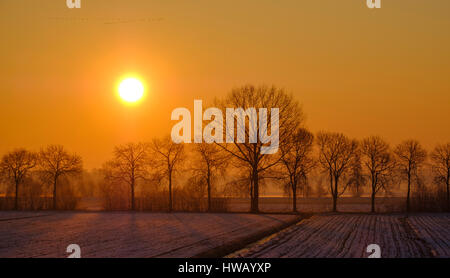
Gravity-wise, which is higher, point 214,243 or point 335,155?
point 335,155

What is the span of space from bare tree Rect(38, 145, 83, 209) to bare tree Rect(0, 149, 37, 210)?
3.95 meters

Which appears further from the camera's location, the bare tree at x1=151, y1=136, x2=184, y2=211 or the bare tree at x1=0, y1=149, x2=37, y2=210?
the bare tree at x1=0, y1=149, x2=37, y2=210

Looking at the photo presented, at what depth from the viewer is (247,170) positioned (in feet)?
192

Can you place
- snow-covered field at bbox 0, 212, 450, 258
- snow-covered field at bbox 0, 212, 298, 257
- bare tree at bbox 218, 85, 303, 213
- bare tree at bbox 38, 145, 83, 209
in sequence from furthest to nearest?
1. bare tree at bbox 38, 145, 83, 209
2. bare tree at bbox 218, 85, 303, 213
3. snow-covered field at bbox 0, 212, 298, 257
4. snow-covered field at bbox 0, 212, 450, 258

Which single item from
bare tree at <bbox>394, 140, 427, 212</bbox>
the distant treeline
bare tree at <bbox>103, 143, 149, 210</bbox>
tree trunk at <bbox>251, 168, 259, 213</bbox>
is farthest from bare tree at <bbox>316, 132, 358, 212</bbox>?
bare tree at <bbox>103, 143, 149, 210</bbox>

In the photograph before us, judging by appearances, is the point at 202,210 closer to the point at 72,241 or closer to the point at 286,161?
the point at 286,161

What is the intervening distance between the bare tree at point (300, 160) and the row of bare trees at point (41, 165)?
38.6m

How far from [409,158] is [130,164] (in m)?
45.2

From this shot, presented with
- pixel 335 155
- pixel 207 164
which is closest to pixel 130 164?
pixel 207 164

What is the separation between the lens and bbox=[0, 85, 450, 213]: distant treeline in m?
56.2

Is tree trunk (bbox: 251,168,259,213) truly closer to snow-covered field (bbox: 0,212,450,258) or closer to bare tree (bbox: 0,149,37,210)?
snow-covered field (bbox: 0,212,450,258)

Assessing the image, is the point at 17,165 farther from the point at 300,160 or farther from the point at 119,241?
the point at 119,241

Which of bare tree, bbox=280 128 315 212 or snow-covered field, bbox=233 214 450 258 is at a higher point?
bare tree, bbox=280 128 315 212
